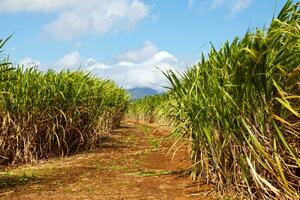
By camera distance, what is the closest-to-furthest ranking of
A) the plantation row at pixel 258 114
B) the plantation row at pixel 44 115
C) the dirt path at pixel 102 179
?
the plantation row at pixel 258 114 < the dirt path at pixel 102 179 < the plantation row at pixel 44 115

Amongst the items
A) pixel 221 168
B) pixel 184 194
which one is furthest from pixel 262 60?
pixel 184 194

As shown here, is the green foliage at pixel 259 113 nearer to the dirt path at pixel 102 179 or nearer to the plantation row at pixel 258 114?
the plantation row at pixel 258 114

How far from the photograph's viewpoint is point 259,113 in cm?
454

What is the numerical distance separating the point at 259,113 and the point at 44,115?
5144 millimetres

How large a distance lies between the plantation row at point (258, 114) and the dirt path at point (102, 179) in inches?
26.7

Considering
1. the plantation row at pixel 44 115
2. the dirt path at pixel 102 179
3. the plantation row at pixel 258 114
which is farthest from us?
the plantation row at pixel 44 115

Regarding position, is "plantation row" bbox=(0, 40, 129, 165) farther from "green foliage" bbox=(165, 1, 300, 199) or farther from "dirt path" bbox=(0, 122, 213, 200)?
"green foliage" bbox=(165, 1, 300, 199)

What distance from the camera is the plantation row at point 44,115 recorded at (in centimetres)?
812

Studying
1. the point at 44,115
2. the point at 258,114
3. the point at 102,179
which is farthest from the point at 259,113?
the point at 44,115

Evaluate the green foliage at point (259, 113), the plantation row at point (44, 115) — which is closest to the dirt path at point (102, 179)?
the plantation row at point (44, 115)

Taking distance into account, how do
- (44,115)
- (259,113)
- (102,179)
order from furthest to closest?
(44,115) → (102,179) → (259,113)

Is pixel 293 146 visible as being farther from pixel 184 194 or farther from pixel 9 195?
pixel 9 195

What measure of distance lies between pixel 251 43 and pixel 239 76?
387 millimetres

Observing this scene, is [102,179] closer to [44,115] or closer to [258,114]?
[44,115]
